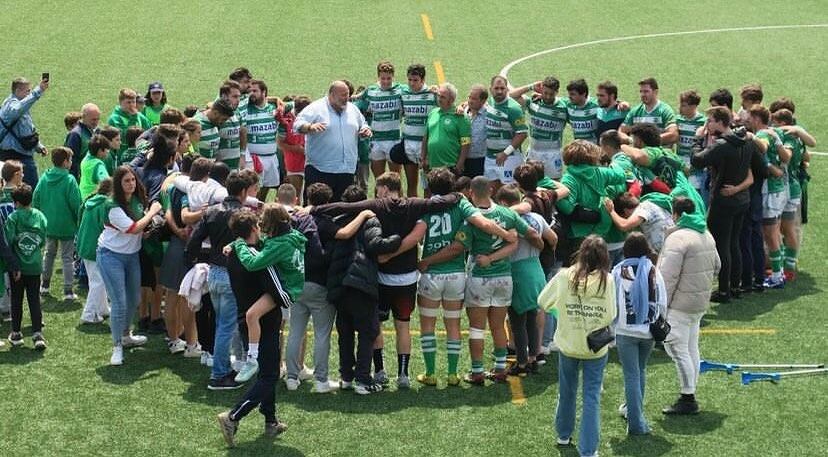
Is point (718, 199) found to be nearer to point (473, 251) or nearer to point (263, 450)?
point (473, 251)

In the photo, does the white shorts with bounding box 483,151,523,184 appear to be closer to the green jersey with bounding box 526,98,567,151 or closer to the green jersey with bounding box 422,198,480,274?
the green jersey with bounding box 526,98,567,151

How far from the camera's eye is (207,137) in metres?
14.4

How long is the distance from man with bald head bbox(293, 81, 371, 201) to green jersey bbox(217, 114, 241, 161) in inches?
31.9

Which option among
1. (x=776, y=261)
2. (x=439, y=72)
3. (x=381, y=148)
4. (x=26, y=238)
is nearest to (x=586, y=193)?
(x=776, y=261)

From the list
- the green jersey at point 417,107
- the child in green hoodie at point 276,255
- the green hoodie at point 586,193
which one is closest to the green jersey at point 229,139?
the green jersey at point 417,107

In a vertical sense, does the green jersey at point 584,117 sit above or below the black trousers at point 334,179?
above

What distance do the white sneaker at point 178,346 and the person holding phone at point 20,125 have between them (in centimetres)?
500

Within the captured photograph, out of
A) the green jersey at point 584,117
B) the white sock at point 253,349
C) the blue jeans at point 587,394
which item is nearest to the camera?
the blue jeans at point 587,394

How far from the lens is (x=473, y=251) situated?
11.1 metres

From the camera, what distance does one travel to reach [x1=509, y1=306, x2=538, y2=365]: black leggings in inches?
447

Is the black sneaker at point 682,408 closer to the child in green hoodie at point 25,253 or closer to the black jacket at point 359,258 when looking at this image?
the black jacket at point 359,258

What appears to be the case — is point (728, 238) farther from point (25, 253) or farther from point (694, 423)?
point (25, 253)

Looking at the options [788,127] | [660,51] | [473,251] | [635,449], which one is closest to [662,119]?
[788,127]

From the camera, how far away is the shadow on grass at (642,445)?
10.0 meters
